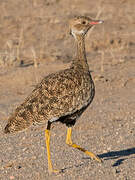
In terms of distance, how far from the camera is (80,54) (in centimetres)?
651

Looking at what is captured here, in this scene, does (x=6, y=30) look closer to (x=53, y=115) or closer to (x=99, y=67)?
(x=99, y=67)

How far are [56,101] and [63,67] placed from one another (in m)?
4.82

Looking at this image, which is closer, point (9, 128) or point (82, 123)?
point (9, 128)

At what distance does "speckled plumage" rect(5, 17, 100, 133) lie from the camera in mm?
5715

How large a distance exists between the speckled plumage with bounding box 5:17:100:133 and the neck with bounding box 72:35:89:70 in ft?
0.69

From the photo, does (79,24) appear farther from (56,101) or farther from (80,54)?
(56,101)

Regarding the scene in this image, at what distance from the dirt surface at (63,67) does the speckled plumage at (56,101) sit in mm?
592

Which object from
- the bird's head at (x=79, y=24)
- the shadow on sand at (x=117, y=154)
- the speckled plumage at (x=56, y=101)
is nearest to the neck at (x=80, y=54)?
the bird's head at (x=79, y=24)

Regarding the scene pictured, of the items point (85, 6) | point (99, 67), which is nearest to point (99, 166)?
point (99, 67)

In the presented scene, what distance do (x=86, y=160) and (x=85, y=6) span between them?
1052cm

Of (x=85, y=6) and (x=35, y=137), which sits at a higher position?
(x=85, y=6)

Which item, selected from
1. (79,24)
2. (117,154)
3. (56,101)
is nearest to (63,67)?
(79,24)

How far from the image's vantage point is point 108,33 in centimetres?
1346

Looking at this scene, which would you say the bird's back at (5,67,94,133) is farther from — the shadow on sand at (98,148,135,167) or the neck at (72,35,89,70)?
the shadow on sand at (98,148,135,167)
